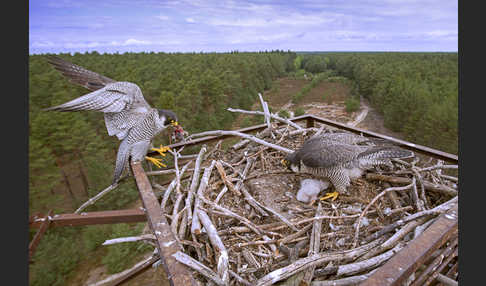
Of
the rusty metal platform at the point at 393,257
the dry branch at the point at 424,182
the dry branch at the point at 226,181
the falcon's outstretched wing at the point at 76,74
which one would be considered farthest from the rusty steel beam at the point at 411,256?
the falcon's outstretched wing at the point at 76,74

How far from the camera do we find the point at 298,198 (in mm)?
2912

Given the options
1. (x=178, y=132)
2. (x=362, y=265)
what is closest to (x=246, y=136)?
(x=178, y=132)

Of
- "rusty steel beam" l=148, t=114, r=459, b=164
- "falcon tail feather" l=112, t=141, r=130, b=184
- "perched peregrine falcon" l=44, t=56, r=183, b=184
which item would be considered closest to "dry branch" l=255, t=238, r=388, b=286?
"rusty steel beam" l=148, t=114, r=459, b=164

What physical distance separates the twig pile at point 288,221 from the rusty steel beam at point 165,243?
6 centimetres

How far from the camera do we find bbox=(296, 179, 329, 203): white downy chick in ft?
9.41

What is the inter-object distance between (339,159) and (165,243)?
2021mm

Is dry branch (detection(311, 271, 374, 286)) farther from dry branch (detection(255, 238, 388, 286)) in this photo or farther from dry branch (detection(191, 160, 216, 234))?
dry branch (detection(191, 160, 216, 234))

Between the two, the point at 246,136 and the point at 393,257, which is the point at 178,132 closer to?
the point at 246,136

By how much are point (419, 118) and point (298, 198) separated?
1540 cm

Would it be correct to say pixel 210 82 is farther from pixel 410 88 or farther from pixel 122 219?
pixel 122 219

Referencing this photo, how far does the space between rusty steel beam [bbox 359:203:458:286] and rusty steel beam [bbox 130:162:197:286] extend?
34.9 inches

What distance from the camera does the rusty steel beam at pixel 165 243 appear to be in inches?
50.5

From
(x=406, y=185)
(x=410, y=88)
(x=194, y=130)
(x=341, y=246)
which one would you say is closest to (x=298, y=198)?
(x=341, y=246)

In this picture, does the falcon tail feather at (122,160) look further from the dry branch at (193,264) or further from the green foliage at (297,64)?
the green foliage at (297,64)
